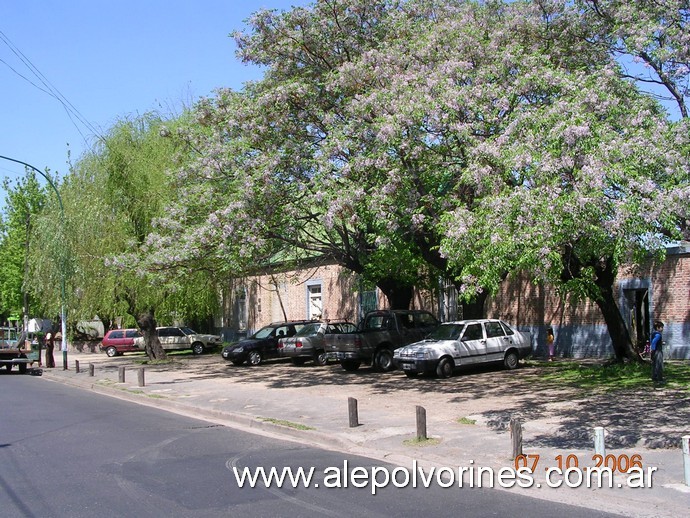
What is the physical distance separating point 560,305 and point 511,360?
5290 millimetres

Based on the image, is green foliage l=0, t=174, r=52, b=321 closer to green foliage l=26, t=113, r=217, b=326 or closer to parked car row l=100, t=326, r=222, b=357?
parked car row l=100, t=326, r=222, b=357

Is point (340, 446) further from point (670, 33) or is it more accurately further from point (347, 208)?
point (670, 33)

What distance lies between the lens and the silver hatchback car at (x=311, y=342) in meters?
25.4

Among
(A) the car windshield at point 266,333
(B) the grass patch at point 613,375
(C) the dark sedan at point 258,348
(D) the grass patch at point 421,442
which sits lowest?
(B) the grass patch at point 613,375

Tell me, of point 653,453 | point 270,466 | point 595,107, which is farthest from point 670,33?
point 270,466

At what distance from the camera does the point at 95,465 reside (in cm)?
893

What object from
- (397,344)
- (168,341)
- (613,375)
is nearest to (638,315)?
(613,375)

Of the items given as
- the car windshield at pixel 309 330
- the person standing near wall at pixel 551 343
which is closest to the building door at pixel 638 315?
the person standing near wall at pixel 551 343

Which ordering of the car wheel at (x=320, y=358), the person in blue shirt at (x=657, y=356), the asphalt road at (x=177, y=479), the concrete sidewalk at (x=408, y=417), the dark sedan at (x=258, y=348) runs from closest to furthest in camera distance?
the asphalt road at (x=177, y=479)
the concrete sidewalk at (x=408, y=417)
the person in blue shirt at (x=657, y=356)
the car wheel at (x=320, y=358)
the dark sedan at (x=258, y=348)

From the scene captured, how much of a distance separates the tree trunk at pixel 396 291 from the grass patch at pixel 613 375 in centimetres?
621

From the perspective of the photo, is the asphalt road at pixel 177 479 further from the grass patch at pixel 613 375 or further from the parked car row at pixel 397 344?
the grass patch at pixel 613 375

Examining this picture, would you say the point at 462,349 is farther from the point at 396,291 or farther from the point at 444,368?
the point at 396,291

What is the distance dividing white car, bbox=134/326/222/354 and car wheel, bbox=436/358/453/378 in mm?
22197

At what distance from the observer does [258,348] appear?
27500 millimetres
